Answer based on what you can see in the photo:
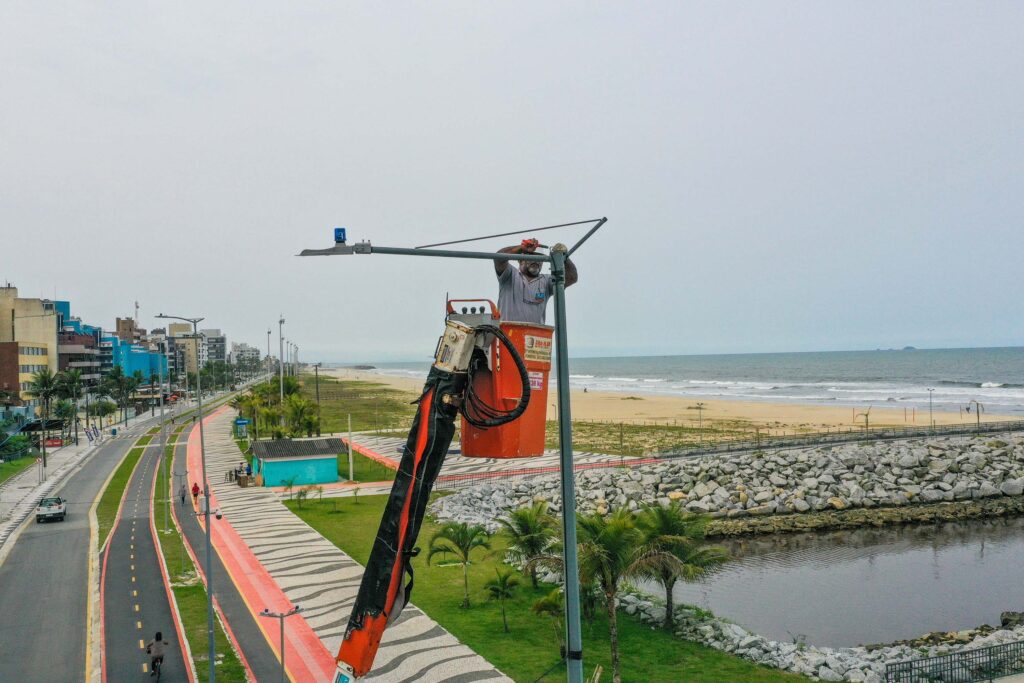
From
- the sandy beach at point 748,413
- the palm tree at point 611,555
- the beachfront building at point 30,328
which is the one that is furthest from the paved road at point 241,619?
the beachfront building at point 30,328

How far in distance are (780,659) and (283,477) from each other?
41.7 m

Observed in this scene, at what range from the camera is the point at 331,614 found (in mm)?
27688

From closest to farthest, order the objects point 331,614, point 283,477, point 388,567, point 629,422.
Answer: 1. point 388,567
2. point 331,614
3. point 283,477
4. point 629,422

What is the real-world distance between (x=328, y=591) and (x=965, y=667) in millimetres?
21847

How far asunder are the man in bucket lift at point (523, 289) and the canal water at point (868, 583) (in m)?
21.6

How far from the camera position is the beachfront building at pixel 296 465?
184ft

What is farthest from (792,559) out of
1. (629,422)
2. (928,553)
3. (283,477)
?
(629,422)

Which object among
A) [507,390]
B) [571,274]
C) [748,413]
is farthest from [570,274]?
[748,413]

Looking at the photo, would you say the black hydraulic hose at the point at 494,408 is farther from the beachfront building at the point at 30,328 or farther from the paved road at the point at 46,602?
the beachfront building at the point at 30,328

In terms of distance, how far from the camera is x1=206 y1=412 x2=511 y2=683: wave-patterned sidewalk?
22.5 m

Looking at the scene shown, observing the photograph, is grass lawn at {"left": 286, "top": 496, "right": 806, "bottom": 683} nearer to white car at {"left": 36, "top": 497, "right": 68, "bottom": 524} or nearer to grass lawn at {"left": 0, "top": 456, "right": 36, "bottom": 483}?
white car at {"left": 36, "top": 497, "right": 68, "bottom": 524}

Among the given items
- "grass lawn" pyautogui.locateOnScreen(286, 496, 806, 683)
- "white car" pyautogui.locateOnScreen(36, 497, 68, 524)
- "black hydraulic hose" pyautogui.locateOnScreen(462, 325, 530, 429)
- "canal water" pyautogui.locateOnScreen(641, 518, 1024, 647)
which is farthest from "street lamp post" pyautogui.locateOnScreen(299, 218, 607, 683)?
"white car" pyautogui.locateOnScreen(36, 497, 68, 524)

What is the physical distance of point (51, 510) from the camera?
45.9m

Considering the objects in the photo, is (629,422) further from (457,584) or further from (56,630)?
(56,630)
